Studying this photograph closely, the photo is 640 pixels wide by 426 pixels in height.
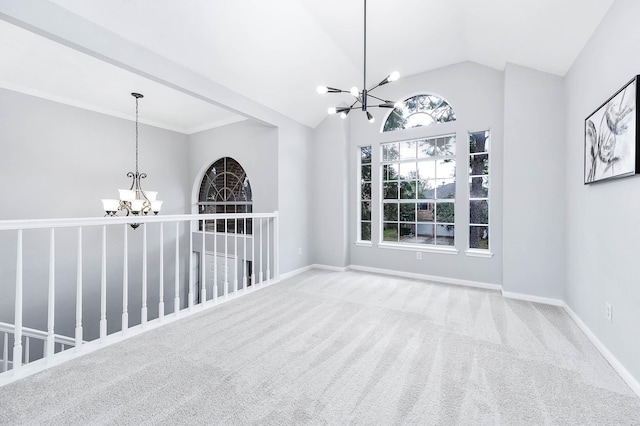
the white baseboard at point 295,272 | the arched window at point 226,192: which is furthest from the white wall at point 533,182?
the arched window at point 226,192

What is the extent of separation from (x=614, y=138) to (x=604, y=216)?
0.61 m

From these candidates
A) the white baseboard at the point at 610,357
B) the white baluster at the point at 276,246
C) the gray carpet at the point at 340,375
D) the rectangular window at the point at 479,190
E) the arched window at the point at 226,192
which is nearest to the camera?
the gray carpet at the point at 340,375

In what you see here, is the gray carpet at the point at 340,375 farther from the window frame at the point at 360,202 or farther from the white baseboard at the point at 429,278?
the window frame at the point at 360,202

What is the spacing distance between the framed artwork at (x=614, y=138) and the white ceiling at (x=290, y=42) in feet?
2.70

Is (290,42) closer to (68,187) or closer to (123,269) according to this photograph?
(68,187)

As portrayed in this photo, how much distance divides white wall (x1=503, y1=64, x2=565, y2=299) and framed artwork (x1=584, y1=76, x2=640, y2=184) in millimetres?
709

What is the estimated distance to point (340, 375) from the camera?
1.81m

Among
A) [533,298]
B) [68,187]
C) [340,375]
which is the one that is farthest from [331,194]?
[68,187]

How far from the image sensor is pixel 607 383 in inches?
68.1

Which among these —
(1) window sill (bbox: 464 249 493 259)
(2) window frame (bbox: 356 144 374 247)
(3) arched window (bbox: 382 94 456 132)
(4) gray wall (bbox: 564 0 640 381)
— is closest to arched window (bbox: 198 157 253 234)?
(2) window frame (bbox: 356 144 374 247)

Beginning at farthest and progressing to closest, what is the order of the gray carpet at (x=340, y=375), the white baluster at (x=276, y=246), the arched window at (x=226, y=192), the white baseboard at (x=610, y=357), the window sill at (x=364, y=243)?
1. the arched window at (x=226, y=192)
2. the window sill at (x=364, y=243)
3. the white baluster at (x=276, y=246)
4. the white baseboard at (x=610, y=357)
5. the gray carpet at (x=340, y=375)

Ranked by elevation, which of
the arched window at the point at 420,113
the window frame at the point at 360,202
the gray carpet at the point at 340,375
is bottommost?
the gray carpet at the point at 340,375

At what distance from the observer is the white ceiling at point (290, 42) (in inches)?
92.4

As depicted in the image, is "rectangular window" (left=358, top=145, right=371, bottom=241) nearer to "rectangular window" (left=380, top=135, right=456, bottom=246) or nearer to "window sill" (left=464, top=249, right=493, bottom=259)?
"rectangular window" (left=380, top=135, right=456, bottom=246)
